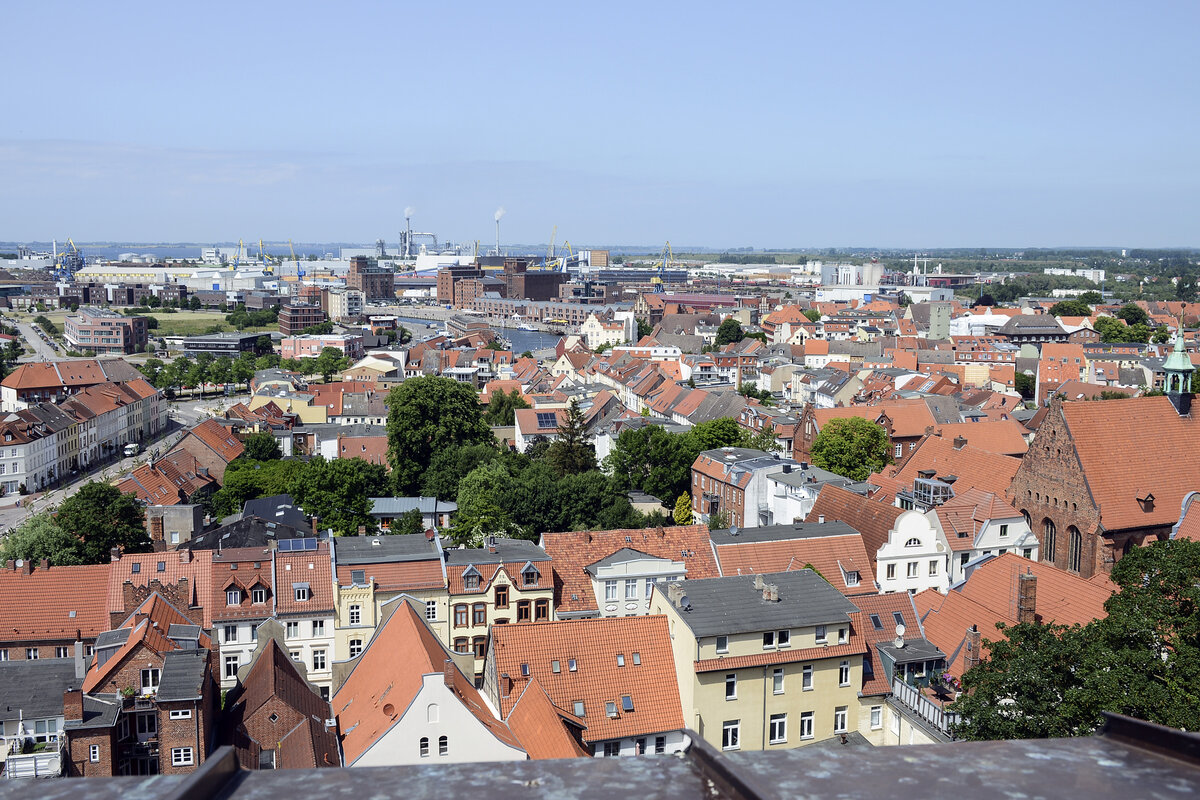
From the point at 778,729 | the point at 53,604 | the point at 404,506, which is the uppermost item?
the point at 53,604

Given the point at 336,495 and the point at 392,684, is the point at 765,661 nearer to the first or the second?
the point at 392,684

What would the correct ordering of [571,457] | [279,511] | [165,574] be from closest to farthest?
[165,574]
[279,511]
[571,457]

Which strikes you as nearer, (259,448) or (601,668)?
(601,668)

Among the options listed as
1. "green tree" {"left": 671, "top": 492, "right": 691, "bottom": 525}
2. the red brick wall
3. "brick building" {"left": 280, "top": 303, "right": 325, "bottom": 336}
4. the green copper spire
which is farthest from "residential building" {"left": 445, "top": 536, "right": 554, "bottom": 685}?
"brick building" {"left": 280, "top": 303, "right": 325, "bottom": 336}

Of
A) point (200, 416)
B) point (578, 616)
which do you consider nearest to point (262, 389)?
point (200, 416)

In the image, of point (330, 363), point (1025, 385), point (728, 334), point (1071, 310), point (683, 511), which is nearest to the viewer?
point (683, 511)

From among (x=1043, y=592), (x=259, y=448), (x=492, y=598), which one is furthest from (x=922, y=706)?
(x=259, y=448)

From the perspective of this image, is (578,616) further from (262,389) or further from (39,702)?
(262,389)

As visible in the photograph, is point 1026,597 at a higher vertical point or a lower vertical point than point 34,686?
higher
